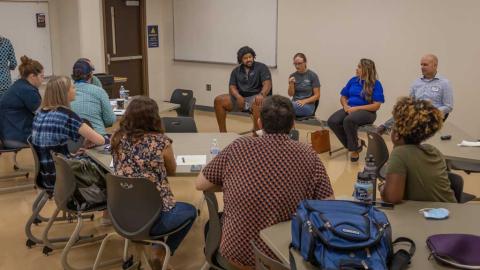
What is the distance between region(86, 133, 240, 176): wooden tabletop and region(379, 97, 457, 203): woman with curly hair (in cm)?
124

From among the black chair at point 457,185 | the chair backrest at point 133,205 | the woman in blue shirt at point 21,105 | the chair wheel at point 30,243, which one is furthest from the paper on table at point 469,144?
the woman in blue shirt at point 21,105

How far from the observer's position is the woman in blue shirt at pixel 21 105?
505cm

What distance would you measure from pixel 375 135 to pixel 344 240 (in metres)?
2.55

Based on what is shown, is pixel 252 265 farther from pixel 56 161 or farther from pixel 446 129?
pixel 446 129

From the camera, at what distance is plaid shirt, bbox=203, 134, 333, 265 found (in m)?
2.46

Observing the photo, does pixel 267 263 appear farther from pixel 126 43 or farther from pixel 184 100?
pixel 126 43

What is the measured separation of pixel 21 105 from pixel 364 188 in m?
3.58

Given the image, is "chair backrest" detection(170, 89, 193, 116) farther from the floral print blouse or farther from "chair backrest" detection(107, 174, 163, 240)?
"chair backrest" detection(107, 174, 163, 240)

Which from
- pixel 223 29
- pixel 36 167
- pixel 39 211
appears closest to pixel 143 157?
pixel 36 167

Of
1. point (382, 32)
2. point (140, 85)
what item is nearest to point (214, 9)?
point (140, 85)

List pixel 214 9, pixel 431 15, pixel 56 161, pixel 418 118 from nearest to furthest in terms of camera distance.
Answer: pixel 418 118
pixel 56 161
pixel 431 15
pixel 214 9

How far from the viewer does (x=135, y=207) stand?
3.04 m

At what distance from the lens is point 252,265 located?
2.50 metres

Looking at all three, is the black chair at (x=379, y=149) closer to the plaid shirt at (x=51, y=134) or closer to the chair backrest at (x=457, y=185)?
the chair backrest at (x=457, y=185)
